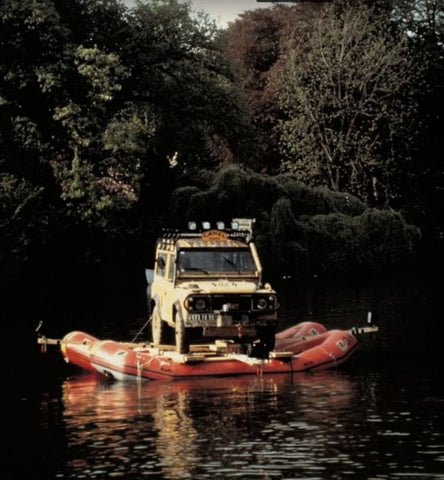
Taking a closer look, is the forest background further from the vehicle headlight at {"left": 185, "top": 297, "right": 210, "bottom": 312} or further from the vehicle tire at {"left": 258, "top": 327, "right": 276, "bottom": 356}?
the vehicle headlight at {"left": 185, "top": 297, "right": 210, "bottom": 312}

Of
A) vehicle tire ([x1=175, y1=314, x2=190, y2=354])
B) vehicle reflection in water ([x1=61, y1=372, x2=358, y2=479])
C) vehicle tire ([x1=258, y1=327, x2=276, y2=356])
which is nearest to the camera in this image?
vehicle reflection in water ([x1=61, y1=372, x2=358, y2=479])

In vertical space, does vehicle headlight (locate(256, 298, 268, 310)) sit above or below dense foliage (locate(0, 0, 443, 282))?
below

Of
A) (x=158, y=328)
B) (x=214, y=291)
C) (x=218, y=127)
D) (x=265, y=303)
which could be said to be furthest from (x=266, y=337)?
(x=218, y=127)

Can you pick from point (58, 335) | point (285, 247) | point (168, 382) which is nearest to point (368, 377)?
point (168, 382)

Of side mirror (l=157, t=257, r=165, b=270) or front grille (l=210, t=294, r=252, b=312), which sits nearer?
front grille (l=210, t=294, r=252, b=312)

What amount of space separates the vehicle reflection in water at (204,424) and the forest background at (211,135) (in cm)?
2609

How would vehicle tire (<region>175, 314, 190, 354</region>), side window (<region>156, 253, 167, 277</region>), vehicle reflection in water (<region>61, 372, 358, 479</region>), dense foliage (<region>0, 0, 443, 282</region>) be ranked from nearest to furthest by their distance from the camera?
vehicle reflection in water (<region>61, 372, 358, 479</region>)
vehicle tire (<region>175, 314, 190, 354</region>)
side window (<region>156, 253, 167, 277</region>)
dense foliage (<region>0, 0, 443, 282</region>)

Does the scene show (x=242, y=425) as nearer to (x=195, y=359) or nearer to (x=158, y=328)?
(x=195, y=359)

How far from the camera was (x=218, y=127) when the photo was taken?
63.3m

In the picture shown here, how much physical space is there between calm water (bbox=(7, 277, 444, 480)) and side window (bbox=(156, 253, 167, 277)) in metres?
3.02

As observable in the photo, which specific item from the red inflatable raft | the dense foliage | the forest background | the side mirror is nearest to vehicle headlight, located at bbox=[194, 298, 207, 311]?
the red inflatable raft

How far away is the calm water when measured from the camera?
18.3m

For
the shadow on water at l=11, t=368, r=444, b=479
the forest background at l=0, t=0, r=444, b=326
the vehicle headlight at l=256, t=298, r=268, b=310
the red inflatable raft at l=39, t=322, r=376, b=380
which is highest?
the forest background at l=0, t=0, r=444, b=326

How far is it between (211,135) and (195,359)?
37006 millimetres
